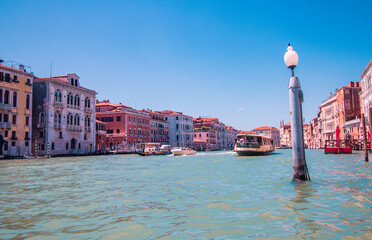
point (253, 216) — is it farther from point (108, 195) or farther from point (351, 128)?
point (351, 128)

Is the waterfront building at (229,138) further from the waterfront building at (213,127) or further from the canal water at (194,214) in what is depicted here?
the canal water at (194,214)

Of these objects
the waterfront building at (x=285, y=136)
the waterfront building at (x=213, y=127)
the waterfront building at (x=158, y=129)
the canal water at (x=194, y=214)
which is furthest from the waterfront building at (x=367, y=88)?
the waterfront building at (x=285, y=136)

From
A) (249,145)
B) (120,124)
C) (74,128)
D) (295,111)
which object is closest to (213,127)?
(120,124)

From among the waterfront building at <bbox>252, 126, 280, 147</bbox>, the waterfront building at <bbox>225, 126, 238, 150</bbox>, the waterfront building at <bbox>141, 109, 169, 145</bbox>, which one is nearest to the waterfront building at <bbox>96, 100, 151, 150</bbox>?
the waterfront building at <bbox>141, 109, 169, 145</bbox>

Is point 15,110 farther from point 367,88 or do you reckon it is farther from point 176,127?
point 176,127

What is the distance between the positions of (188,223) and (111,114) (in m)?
54.8

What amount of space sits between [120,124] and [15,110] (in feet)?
73.1

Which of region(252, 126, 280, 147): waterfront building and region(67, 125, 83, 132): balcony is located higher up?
region(252, 126, 280, 147): waterfront building

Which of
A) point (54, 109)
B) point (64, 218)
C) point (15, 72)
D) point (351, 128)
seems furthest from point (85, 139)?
point (64, 218)

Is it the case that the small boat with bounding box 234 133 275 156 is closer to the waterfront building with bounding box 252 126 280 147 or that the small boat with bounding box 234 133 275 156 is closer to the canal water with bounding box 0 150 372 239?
the canal water with bounding box 0 150 372 239

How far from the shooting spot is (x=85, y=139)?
47719mm

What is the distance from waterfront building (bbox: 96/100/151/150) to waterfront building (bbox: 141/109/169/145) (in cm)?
724

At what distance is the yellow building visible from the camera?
34.4m

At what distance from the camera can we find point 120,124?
56.8 meters
